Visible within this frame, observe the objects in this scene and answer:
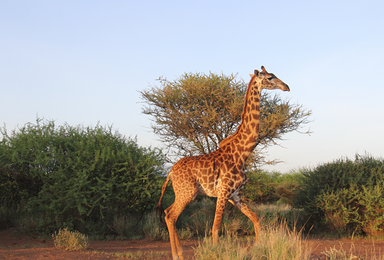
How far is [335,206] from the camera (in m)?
12.4

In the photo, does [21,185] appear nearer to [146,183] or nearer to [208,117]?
[146,183]

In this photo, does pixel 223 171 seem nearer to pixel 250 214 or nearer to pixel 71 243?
pixel 250 214

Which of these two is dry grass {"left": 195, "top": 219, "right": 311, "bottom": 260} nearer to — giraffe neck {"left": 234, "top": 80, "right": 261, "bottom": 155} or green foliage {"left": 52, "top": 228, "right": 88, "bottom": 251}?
giraffe neck {"left": 234, "top": 80, "right": 261, "bottom": 155}

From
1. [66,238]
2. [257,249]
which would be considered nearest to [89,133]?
[66,238]

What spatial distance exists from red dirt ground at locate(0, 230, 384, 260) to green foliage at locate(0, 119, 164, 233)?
104 cm

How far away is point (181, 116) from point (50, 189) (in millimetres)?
6451

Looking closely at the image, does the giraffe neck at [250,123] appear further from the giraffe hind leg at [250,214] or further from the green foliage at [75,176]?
the green foliage at [75,176]

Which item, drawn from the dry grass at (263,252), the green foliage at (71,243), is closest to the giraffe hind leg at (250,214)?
A: the dry grass at (263,252)

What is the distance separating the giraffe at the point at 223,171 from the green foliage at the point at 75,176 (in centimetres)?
402

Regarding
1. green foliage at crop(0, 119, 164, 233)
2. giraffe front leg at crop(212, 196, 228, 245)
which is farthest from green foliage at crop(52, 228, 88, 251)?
giraffe front leg at crop(212, 196, 228, 245)

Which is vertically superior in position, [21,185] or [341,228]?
[21,185]

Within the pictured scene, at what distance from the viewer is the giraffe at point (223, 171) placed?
7.31 m

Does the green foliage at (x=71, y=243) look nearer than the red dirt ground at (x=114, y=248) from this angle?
No

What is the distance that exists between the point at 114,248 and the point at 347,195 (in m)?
9.11
